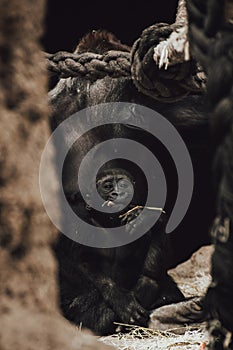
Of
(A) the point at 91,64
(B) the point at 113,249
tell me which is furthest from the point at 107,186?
(A) the point at 91,64

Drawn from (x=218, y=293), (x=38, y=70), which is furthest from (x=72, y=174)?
(x=38, y=70)

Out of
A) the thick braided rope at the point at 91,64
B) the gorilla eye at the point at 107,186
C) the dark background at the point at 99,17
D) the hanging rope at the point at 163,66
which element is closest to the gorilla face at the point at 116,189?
the gorilla eye at the point at 107,186

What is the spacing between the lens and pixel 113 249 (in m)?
2.50

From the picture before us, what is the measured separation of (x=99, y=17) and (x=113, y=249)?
214 cm

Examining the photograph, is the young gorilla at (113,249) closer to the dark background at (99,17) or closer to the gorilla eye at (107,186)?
the gorilla eye at (107,186)

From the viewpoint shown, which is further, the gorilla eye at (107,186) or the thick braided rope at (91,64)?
the gorilla eye at (107,186)

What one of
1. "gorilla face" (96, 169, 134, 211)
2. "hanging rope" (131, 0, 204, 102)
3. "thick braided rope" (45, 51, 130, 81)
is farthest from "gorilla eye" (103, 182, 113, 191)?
"hanging rope" (131, 0, 204, 102)

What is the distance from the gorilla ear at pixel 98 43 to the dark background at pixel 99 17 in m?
1.36

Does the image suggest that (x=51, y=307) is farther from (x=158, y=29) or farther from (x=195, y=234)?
(x=195, y=234)

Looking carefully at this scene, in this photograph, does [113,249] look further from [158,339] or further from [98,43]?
[98,43]

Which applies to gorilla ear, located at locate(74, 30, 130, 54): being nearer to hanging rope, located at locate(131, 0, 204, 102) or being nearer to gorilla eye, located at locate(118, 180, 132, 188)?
gorilla eye, located at locate(118, 180, 132, 188)

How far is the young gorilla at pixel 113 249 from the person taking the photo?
242 cm

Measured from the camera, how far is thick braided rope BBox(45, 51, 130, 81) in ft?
6.70

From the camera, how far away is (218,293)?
2.77 ft
